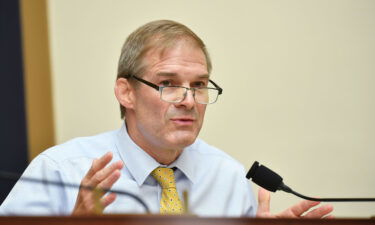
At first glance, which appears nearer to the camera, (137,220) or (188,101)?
(137,220)

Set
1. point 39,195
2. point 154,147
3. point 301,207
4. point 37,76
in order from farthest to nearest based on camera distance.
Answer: point 37,76
point 154,147
point 39,195
point 301,207

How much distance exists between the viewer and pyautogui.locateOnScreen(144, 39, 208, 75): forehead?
4.06 feet

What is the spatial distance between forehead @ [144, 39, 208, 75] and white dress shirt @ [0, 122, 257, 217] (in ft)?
0.81

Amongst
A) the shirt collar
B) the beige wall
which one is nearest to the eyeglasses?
the shirt collar

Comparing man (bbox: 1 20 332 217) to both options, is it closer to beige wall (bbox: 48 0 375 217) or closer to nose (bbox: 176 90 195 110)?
nose (bbox: 176 90 195 110)

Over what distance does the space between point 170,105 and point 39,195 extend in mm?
447

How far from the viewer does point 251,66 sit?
5.57 ft

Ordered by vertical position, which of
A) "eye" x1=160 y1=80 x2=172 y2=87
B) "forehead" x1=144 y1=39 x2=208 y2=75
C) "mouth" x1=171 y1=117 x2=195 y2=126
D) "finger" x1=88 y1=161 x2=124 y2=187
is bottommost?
"finger" x1=88 y1=161 x2=124 y2=187

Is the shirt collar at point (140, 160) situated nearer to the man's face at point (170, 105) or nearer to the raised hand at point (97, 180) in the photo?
the man's face at point (170, 105)

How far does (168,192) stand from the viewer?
1.19 metres

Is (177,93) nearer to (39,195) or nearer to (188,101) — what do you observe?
(188,101)

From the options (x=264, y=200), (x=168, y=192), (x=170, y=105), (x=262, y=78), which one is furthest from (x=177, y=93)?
(x=262, y=78)

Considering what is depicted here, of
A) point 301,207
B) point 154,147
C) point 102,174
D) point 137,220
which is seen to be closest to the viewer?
point 137,220

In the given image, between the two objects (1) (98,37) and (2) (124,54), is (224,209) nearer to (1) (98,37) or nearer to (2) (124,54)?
(2) (124,54)
